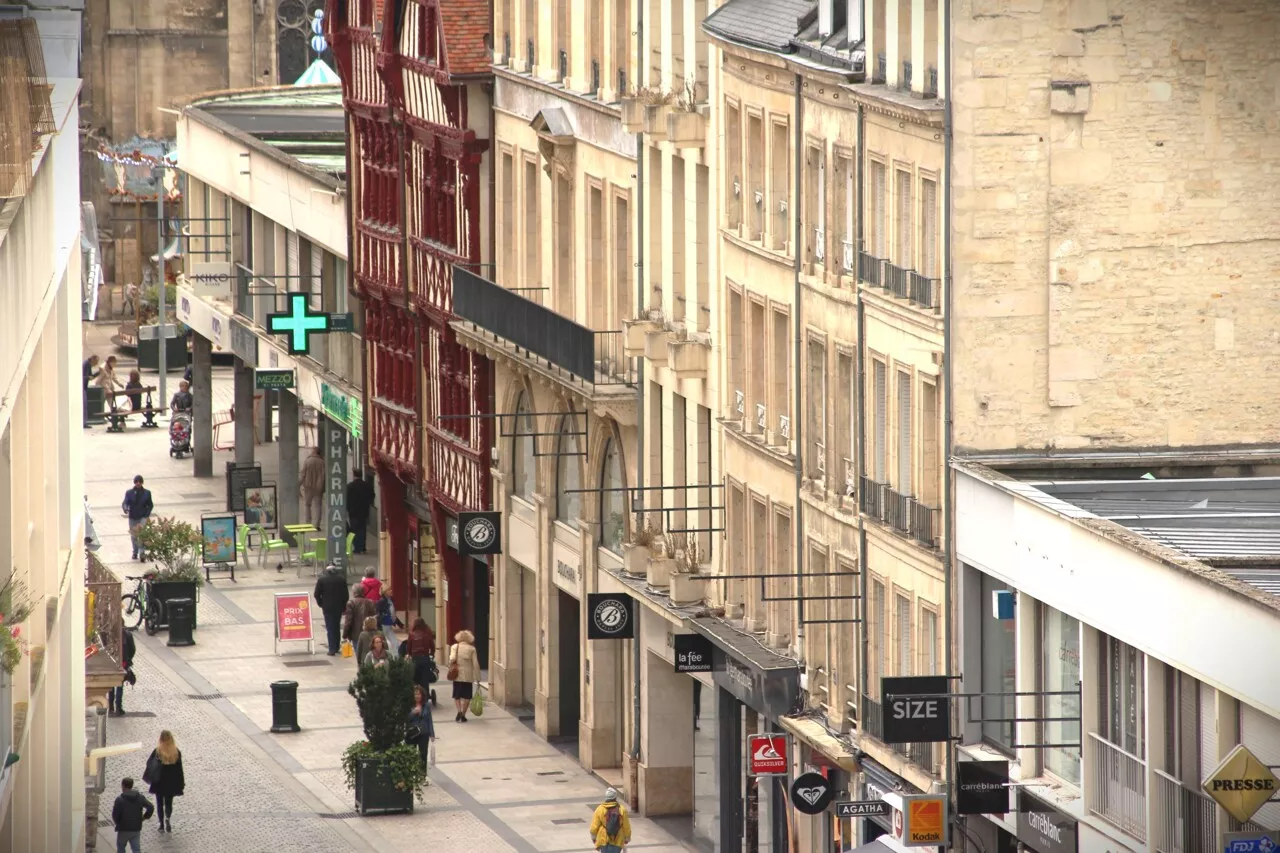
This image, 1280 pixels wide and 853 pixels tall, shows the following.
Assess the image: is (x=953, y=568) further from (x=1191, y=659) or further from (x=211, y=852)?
(x=211, y=852)

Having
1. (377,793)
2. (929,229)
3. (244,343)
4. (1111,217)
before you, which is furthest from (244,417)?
(1111,217)

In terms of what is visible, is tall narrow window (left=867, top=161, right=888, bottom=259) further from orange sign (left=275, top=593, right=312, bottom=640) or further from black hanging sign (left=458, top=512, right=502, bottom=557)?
orange sign (left=275, top=593, right=312, bottom=640)

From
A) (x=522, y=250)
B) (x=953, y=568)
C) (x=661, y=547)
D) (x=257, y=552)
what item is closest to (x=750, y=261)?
(x=661, y=547)

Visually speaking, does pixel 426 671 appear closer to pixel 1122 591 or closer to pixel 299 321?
Answer: pixel 299 321

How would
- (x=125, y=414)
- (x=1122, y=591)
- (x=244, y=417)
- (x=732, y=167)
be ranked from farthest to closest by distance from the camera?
(x=125, y=414) → (x=244, y=417) → (x=732, y=167) → (x=1122, y=591)

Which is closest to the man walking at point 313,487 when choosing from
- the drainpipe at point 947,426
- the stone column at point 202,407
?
the stone column at point 202,407

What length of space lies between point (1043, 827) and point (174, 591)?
2801cm

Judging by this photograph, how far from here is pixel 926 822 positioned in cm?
3428

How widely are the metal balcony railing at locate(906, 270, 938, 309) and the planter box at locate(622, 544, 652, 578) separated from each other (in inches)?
416

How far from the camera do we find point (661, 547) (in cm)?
4438

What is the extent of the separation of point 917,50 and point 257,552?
114 feet

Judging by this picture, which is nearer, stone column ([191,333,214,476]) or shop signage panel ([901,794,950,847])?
shop signage panel ([901,794,950,847])

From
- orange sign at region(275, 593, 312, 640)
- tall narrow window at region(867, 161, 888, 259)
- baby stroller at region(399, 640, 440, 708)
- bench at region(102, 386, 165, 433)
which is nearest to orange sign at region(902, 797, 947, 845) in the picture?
tall narrow window at region(867, 161, 888, 259)

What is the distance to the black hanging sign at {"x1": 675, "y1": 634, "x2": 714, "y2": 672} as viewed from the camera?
4194 cm
